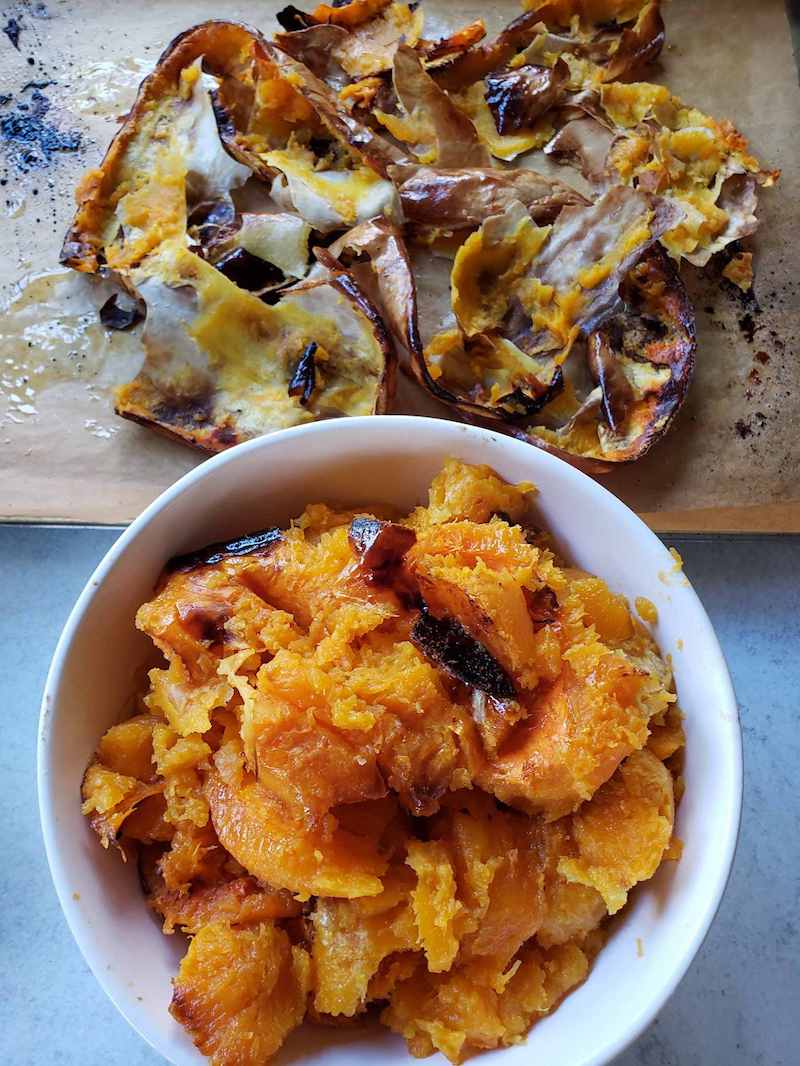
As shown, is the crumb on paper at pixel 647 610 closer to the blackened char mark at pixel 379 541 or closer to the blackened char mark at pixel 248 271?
the blackened char mark at pixel 379 541

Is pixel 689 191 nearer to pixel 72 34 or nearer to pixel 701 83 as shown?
pixel 701 83

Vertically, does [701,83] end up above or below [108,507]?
above

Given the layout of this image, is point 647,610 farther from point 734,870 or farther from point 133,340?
point 133,340

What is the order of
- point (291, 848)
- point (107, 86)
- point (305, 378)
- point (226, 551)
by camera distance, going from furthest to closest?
1. point (107, 86)
2. point (305, 378)
3. point (226, 551)
4. point (291, 848)

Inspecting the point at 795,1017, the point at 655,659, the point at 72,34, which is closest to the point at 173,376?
the point at 72,34

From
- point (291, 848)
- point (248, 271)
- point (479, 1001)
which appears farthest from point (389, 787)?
point (248, 271)

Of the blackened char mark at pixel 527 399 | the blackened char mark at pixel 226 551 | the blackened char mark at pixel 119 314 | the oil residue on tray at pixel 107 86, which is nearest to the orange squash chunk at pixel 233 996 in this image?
the blackened char mark at pixel 226 551

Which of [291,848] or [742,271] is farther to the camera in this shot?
[742,271]
